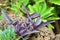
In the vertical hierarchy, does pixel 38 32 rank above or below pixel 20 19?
below

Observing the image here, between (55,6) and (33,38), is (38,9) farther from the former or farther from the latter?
(33,38)

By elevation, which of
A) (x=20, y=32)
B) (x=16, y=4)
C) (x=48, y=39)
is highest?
(x=16, y=4)

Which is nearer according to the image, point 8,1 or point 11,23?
point 11,23

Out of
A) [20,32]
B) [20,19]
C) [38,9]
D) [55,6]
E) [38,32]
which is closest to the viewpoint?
[20,32]

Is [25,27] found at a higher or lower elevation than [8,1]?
lower

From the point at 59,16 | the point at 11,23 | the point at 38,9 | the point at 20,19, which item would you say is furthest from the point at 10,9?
the point at 11,23

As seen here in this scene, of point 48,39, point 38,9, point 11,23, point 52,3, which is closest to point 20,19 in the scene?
point 11,23

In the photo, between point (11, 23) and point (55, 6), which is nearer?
point (11, 23)

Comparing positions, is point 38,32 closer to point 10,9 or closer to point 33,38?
point 33,38

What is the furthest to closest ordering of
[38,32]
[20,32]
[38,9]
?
[38,9]
[38,32]
[20,32]

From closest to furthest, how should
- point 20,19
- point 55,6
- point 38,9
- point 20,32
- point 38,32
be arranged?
point 20,32
point 38,32
point 20,19
point 38,9
point 55,6
